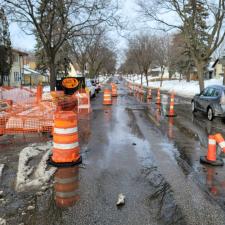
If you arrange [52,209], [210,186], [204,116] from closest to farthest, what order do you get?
[52,209] → [210,186] → [204,116]

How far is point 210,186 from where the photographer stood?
5.04 metres

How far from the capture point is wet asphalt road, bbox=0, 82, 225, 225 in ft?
12.9

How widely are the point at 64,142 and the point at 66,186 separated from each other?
4.19 feet

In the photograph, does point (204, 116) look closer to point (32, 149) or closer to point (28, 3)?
point (32, 149)

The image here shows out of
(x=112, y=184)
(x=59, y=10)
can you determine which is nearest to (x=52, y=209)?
(x=112, y=184)

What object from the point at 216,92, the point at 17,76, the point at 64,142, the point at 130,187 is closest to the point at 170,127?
the point at 216,92

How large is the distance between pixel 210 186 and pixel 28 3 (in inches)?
769

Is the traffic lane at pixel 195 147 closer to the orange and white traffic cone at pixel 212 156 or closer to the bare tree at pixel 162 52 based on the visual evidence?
the orange and white traffic cone at pixel 212 156

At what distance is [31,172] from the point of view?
224 inches

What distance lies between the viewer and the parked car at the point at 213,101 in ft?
41.1

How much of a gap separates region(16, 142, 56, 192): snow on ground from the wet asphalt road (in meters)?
0.15

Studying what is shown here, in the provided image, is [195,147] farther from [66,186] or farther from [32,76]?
[32,76]

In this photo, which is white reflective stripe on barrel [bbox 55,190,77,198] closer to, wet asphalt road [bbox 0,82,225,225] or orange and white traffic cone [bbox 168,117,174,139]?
wet asphalt road [bbox 0,82,225,225]

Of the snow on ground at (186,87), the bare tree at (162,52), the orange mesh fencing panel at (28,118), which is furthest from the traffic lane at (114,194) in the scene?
the bare tree at (162,52)
